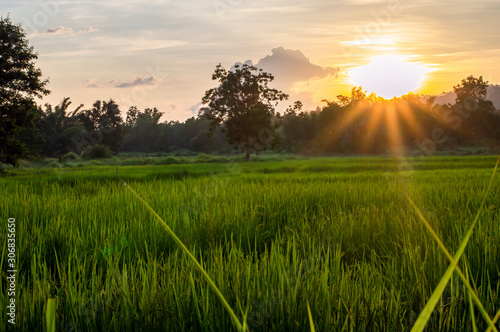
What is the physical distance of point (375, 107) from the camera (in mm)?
52531

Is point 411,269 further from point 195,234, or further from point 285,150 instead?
point 285,150

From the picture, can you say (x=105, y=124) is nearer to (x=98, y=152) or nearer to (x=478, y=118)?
(x=98, y=152)

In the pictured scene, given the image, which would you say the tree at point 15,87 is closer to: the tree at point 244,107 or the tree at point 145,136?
the tree at point 244,107

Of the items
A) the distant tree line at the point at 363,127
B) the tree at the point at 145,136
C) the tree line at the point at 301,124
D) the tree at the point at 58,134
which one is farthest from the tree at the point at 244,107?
the tree at the point at 145,136

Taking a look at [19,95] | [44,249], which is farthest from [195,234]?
[19,95]

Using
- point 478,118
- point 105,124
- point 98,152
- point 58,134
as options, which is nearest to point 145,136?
point 105,124

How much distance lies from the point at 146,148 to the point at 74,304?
269ft

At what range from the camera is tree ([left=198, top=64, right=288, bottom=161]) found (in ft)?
99.2

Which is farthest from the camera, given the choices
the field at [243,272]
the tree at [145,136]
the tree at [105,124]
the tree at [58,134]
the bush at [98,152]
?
the tree at [145,136]

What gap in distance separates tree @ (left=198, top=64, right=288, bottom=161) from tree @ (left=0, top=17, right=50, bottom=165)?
45.4 feet

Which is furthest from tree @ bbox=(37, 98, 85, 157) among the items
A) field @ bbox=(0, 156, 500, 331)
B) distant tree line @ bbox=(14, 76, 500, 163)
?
field @ bbox=(0, 156, 500, 331)

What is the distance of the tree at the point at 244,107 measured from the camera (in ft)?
99.2

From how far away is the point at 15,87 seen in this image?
1886cm

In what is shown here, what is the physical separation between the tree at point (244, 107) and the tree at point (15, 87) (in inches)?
544
